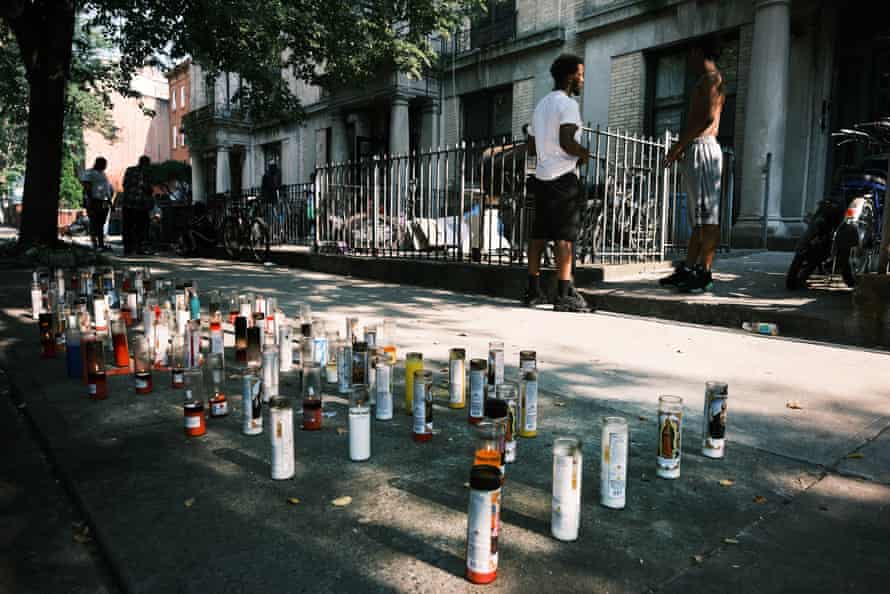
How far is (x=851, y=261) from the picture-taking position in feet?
20.2

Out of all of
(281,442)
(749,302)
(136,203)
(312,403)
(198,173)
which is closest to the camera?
(281,442)

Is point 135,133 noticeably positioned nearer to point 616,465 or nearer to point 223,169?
point 223,169

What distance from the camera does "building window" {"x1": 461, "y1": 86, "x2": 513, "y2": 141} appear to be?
18677mm

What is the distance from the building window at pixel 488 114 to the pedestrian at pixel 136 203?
30.0 feet

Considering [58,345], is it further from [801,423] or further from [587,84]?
[587,84]

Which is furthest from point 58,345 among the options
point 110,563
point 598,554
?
point 598,554

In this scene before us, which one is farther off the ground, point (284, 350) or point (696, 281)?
point (696, 281)

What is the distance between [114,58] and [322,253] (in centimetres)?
942

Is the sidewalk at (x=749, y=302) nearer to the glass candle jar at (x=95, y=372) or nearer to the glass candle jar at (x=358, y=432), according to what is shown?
the glass candle jar at (x=358, y=432)

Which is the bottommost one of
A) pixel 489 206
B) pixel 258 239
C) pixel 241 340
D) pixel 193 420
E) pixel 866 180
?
pixel 193 420

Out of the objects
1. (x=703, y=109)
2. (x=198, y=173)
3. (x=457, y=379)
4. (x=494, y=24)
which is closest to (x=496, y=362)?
(x=457, y=379)

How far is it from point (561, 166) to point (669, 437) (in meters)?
4.48

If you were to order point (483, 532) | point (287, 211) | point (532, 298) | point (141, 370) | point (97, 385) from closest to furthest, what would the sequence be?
1. point (483, 532)
2. point (97, 385)
3. point (141, 370)
4. point (532, 298)
5. point (287, 211)

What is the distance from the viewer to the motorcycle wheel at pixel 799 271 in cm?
643
